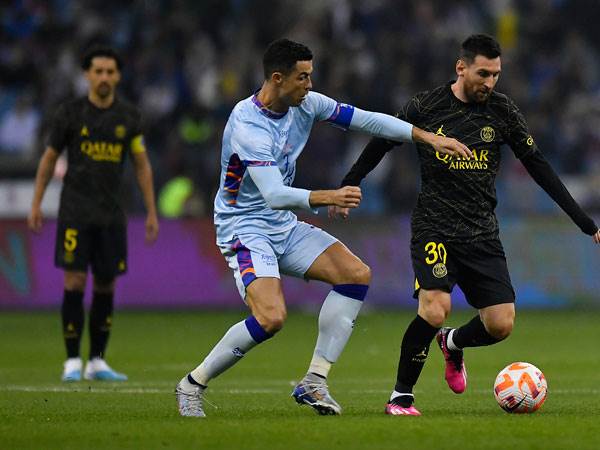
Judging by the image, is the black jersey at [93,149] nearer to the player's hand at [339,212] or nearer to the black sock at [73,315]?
the black sock at [73,315]

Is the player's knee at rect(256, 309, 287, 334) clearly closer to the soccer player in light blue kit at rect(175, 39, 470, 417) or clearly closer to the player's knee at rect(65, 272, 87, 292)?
the soccer player in light blue kit at rect(175, 39, 470, 417)

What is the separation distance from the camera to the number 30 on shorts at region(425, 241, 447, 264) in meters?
8.52

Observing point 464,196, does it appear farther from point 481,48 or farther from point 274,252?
point 274,252

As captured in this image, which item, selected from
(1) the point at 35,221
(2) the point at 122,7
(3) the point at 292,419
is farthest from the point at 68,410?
(2) the point at 122,7

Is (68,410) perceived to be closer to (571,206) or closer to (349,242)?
(571,206)

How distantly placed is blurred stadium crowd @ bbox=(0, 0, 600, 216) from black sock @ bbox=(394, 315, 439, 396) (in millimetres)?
11324

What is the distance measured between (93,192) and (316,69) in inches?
409

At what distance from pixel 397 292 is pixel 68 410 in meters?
10.7

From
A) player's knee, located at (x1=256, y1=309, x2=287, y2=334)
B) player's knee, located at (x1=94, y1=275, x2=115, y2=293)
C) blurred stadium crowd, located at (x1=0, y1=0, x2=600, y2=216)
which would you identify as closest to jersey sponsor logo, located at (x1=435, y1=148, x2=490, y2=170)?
player's knee, located at (x1=256, y1=309, x2=287, y2=334)

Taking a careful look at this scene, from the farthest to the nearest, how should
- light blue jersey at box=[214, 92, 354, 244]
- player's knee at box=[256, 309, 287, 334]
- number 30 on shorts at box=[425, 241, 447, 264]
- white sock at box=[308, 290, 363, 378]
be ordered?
number 30 on shorts at box=[425, 241, 447, 264], white sock at box=[308, 290, 363, 378], light blue jersey at box=[214, 92, 354, 244], player's knee at box=[256, 309, 287, 334]

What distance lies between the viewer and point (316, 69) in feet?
71.1

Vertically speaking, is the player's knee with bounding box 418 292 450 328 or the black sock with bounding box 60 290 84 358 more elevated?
the player's knee with bounding box 418 292 450 328

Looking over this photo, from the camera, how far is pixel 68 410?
8.73m

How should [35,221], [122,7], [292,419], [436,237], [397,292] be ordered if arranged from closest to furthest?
[292,419], [436,237], [35,221], [397,292], [122,7]
